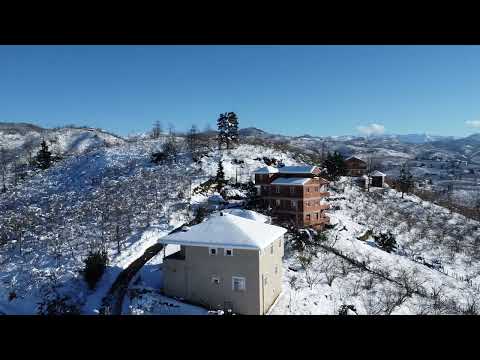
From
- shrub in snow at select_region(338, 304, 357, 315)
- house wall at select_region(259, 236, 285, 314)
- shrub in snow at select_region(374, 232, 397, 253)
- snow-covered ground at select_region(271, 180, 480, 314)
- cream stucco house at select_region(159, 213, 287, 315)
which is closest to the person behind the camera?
cream stucco house at select_region(159, 213, 287, 315)

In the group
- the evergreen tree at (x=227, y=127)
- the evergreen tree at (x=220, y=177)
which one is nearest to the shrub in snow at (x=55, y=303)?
the evergreen tree at (x=220, y=177)

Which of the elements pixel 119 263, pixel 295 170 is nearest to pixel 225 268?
pixel 119 263

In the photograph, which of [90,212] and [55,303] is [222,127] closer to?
[90,212]

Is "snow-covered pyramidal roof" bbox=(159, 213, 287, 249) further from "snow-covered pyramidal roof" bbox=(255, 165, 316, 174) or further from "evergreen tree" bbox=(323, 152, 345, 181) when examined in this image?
"evergreen tree" bbox=(323, 152, 345, 181)

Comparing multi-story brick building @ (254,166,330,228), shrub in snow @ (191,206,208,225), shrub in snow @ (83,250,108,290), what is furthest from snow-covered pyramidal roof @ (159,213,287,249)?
multi-story brick building @ (254,166,330,228)

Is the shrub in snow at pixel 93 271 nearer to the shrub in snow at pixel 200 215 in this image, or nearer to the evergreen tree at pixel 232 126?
the shrub in snow at pixel 200 215
